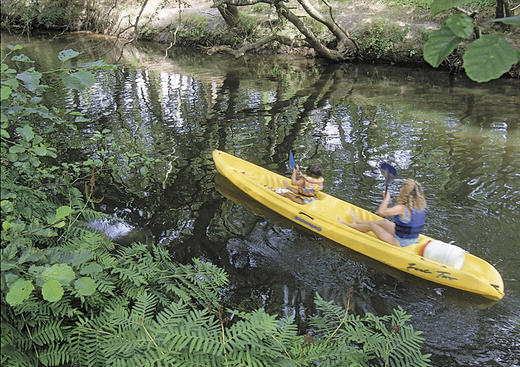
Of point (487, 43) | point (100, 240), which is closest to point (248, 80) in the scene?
point (100, 240)

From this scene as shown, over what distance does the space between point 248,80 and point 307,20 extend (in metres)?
4.36

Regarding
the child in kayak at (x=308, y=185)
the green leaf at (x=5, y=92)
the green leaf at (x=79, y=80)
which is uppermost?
the green leaf at (x=5, y=92)

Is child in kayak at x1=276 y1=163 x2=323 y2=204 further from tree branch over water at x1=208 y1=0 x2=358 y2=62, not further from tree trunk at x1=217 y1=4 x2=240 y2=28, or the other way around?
tree trunk at x1=217 y1=4 x2=240 y2=28

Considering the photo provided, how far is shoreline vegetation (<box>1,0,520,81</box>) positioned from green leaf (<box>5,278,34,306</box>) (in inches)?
418

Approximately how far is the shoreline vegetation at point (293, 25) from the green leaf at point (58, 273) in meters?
10.5

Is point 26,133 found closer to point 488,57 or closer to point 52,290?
point 52,290

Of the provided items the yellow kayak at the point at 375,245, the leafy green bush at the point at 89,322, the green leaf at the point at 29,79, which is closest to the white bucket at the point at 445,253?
the yellow kayak at the point at 375,245

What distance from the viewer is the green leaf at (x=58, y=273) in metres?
1.74

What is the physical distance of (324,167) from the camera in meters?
7.15

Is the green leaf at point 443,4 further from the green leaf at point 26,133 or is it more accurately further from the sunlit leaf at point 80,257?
the green leaf at point 26,133

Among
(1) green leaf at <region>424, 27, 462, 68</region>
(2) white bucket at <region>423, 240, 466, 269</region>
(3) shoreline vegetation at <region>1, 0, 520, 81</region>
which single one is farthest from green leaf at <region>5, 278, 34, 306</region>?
(3) shoreline vegetation at <region>1, 0, 520, 81</region>

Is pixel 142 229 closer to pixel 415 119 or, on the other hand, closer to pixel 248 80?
pixel 415 119

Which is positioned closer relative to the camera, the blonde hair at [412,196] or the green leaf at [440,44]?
the green leaf at [440,44]

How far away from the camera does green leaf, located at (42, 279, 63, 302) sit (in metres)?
1.67
